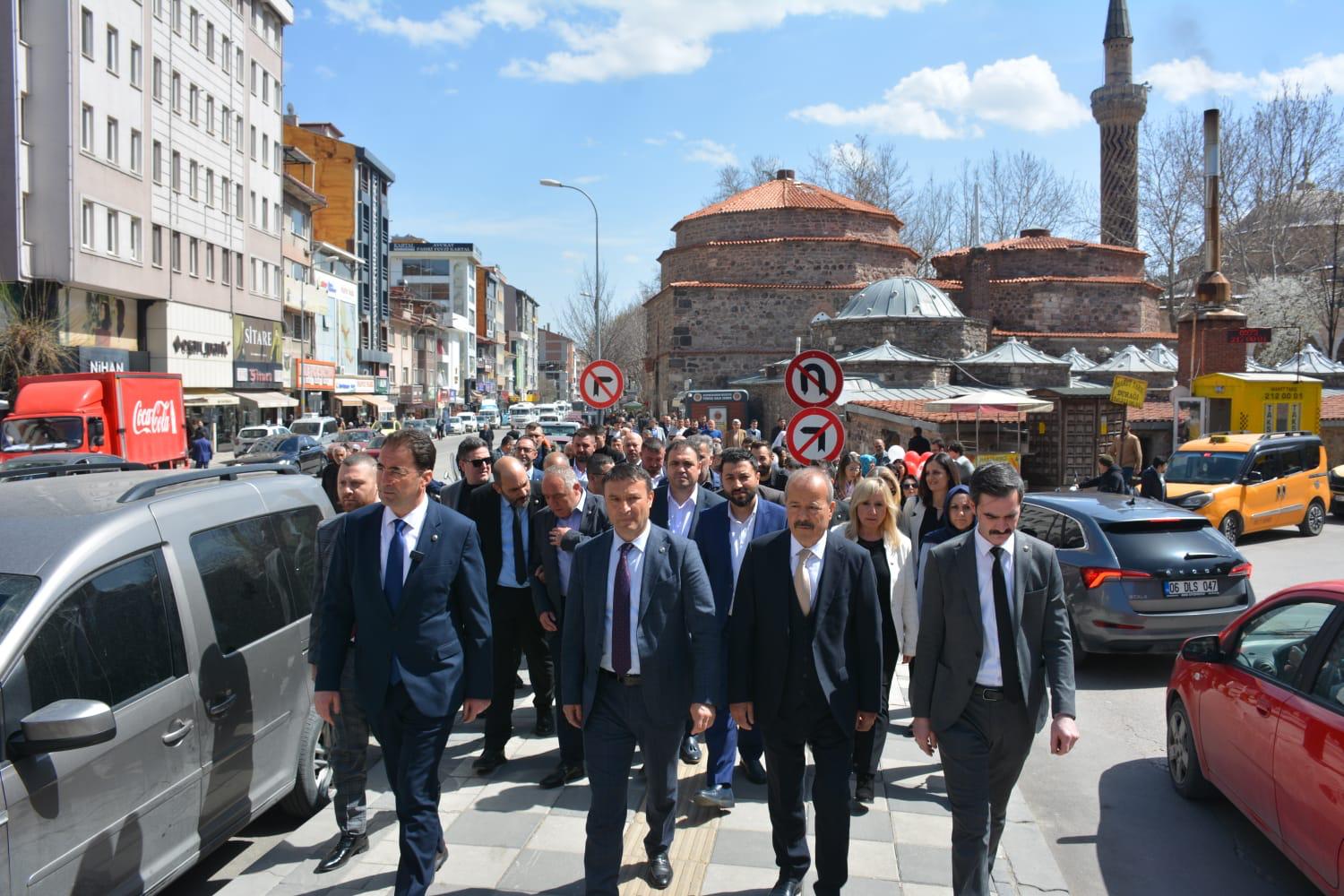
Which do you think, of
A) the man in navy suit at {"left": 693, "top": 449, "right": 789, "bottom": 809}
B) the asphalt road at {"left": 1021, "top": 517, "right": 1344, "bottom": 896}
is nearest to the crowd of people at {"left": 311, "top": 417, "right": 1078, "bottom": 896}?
the man in navy suit at {"left": 693, "top": 449, "right": 789, "bottom": 809}

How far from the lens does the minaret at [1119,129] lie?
48.6m

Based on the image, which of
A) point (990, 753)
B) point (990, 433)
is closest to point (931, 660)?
point (990, 753)

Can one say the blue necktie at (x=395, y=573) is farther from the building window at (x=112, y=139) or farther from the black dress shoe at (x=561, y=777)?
the building window at (x=112, y=139)

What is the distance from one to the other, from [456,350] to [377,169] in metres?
31.9

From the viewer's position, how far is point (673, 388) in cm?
4497

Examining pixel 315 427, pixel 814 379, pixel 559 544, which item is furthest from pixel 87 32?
pixel 559 544

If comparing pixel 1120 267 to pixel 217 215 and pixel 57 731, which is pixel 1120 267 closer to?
pixel 217 215

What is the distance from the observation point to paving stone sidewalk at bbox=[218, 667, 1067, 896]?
4301 mm

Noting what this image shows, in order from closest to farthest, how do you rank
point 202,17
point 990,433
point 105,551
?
point 105,551 → point 990,433 → point 202,17

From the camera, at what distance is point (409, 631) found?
4027 millimetres

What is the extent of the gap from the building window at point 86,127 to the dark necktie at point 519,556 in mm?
30270

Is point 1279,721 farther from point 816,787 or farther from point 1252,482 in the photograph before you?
point 1252,482

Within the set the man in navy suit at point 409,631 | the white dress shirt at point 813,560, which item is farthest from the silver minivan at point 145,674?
the white dress shirt at point 813,560

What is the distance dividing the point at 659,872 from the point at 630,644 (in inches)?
42.6
